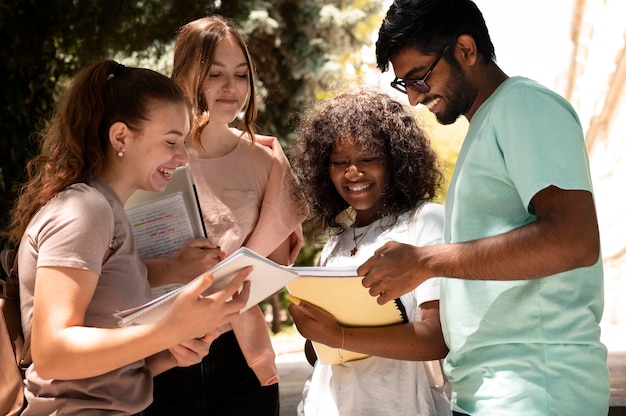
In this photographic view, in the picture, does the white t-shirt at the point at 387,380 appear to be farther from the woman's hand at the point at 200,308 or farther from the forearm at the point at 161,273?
the woman's hand at the point at 200,308

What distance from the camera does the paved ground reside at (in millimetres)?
3700

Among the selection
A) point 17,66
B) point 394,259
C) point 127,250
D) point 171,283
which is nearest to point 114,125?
point 127,250

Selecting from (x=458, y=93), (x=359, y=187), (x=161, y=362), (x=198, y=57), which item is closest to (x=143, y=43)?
(x=198, y=57)

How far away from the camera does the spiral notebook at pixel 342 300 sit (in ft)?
6.68

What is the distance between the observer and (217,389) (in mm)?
2646

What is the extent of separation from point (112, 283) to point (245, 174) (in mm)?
1076

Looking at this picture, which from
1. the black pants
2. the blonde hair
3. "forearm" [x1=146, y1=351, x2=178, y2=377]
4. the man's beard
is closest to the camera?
the man's beard

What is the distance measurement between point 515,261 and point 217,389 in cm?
131

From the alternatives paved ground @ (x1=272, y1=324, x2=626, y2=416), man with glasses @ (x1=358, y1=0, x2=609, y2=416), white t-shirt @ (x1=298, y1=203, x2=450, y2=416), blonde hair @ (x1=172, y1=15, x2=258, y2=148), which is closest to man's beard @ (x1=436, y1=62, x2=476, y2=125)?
man with glasses @ (x1=358, y1=0, x2=609, y2=416)

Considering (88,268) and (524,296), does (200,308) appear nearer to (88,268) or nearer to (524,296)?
(88,268)

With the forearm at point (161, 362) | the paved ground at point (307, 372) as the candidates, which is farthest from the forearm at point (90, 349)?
the paved ground at point (307, 372)

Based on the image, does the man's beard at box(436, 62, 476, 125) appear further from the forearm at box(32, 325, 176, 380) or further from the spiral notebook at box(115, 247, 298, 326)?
the forearm at box(32, 325, 176, 380)

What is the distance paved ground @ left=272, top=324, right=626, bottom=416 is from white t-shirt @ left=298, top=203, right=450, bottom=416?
1.42m

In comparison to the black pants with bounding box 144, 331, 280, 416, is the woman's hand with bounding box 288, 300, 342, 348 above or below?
above
